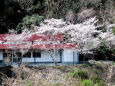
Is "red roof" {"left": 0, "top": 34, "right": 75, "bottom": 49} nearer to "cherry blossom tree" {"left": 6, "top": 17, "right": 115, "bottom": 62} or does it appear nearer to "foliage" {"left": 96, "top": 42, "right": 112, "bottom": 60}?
"cherry blossom tree" {"left": 6, "top": 17, "right": 115, "bottom": 62}

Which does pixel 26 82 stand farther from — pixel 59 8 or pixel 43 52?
pixel 59 8

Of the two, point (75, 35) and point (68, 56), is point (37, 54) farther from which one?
point (75, 35)

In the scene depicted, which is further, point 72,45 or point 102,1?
point 102,1

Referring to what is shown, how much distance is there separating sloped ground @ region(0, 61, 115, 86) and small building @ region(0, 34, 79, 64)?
1.58 metres

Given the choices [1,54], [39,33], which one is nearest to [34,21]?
[39,33]

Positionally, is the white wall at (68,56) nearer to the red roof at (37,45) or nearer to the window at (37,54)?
the red roof at (37,45)

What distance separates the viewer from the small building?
14.1 m

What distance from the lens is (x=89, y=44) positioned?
13.8 meters

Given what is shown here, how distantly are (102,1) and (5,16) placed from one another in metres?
11.0

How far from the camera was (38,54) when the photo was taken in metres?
16.0

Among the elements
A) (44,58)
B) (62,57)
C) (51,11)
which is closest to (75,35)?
(62,57)

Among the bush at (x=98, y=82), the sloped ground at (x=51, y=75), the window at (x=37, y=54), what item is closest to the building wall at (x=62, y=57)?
the window at (x=37, y=54)

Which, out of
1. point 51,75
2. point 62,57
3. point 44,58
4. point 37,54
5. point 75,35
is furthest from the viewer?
point 37,54

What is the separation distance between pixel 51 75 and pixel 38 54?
24.0 ft
